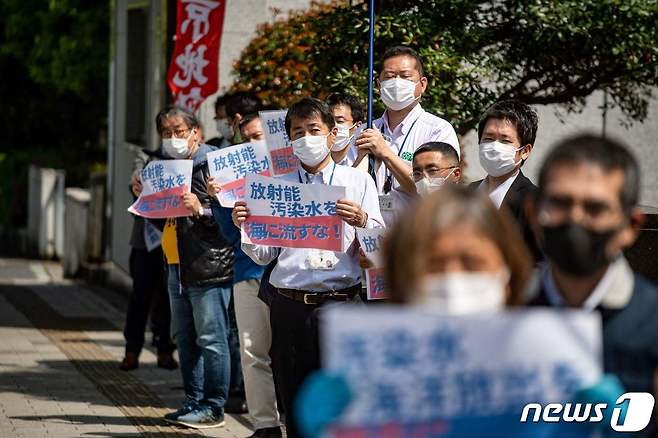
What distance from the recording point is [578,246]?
10.1 feet

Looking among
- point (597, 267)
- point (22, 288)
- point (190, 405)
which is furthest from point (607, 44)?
point (22, 288)

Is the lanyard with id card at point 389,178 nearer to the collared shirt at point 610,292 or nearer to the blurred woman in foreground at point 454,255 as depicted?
the collared shirt at point 610,292

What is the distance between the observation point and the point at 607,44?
10344mm

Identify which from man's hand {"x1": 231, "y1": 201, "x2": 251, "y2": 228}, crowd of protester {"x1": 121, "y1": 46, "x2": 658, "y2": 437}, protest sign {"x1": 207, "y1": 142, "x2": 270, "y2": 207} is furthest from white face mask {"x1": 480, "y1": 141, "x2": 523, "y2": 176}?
protest sign {"x1": 207, "y1": 142, "x2": 270, "y2": 207}

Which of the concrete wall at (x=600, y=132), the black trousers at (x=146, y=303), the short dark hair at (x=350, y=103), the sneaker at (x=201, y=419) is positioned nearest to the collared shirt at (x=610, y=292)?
the short dark hair at (x=350, y=103)

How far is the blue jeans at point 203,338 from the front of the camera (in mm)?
8664

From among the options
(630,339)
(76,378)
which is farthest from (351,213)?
(76,378)

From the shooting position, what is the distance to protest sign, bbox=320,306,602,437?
2928 millimetres

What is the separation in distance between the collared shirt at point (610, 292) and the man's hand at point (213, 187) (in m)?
4.79

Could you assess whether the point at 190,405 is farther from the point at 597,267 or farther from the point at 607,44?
the point at 597,267

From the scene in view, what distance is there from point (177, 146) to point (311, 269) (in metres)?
2.63

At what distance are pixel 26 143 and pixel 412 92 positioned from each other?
79.2ft

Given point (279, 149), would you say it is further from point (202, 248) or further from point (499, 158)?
point (499, 158)

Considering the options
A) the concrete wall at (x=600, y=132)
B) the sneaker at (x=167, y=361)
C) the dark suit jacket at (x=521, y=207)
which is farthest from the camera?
the concrete wall at (x=600, y=132)
